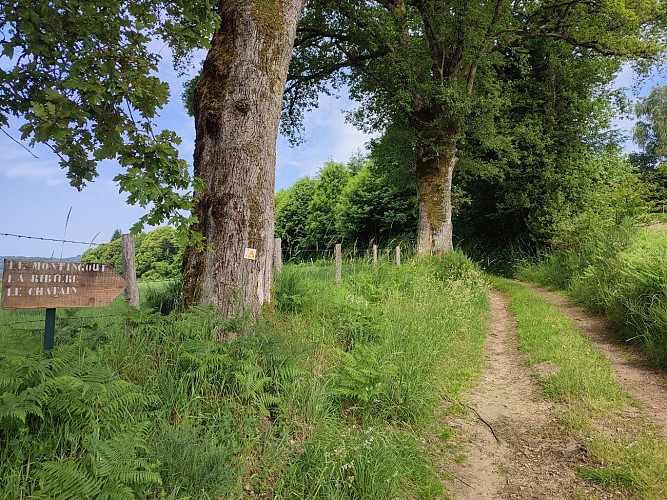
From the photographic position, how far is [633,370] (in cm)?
600

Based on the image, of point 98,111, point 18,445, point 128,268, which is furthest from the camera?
point 128,268

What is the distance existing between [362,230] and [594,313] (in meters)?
18.7

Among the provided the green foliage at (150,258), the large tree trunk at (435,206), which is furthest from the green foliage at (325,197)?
the green foliage at (150,258)

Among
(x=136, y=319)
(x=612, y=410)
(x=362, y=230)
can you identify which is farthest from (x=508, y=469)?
(x=362, y=230)

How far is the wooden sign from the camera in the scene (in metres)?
3.20

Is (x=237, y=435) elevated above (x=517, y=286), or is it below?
below

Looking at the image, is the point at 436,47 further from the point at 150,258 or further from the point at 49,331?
the point at 49,331

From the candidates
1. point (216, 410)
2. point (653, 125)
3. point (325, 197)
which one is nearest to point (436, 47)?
point (216, 410)

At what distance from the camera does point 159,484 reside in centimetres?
249

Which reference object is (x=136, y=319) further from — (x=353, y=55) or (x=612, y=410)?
(x=353, y=55)

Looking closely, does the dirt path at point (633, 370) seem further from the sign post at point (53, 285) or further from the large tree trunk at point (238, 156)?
the sign post at point (53, 285)

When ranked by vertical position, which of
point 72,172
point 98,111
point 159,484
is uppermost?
point 98,111

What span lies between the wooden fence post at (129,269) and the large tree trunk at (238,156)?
246 cm

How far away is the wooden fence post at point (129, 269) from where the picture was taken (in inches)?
277
